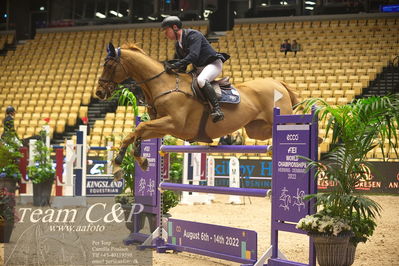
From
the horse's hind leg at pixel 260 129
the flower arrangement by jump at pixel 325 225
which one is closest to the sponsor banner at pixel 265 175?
the horse's hind leg at pixel 260 129

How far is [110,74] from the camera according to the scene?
4875 millimetres

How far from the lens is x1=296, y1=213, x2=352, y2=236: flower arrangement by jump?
3.57 meters

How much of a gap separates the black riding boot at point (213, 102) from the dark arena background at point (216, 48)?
327cm

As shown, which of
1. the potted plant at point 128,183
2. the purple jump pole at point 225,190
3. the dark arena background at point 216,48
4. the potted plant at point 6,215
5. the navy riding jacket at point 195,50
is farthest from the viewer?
the dark arena background at point 216,48

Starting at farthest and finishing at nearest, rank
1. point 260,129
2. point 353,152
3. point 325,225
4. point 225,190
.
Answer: point 260,129 → point 225,190 → point 353,152 → point 325,225

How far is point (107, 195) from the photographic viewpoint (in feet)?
29.9

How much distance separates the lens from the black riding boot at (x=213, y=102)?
186 inches

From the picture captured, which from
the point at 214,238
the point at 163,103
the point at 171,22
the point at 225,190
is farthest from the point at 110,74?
the point at 214,238

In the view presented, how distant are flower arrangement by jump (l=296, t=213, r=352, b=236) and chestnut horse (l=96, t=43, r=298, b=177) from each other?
4.91 feet

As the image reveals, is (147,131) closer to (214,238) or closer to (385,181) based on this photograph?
(214,238)

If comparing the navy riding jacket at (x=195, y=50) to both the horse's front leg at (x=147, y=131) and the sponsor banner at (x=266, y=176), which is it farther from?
the sponsor banner at (x=266, y=176)

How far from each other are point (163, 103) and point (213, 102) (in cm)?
42

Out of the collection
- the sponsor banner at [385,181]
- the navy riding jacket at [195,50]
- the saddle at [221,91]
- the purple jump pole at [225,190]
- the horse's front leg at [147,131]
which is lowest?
the sponsor banner at [385,181]

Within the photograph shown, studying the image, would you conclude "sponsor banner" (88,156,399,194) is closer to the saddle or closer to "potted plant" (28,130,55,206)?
"potted plant" (28,130,55,206)
